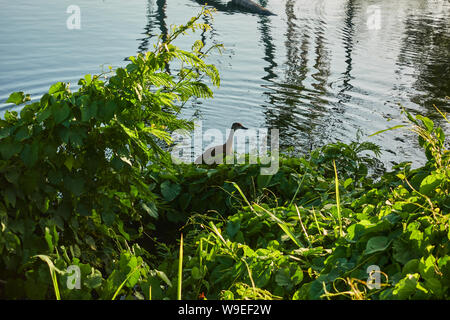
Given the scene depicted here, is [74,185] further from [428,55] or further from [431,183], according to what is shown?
[428,55]

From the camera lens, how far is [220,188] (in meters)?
4.60

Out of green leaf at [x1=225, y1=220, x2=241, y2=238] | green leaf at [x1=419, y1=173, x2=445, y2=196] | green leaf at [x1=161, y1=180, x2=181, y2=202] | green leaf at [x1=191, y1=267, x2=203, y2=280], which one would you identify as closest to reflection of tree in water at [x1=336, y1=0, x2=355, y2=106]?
green leaf at [x1=161, y1=180, x2=181, y2=202]

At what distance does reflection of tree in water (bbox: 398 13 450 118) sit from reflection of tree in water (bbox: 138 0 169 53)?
17.4 feet

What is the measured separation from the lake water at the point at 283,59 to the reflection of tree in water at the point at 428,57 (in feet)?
0.08

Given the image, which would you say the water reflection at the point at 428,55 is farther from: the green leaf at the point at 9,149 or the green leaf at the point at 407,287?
the green leaf at the point at 9,149

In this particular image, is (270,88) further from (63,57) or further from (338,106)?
(63,57)

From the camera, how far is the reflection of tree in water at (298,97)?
7875 millimetres

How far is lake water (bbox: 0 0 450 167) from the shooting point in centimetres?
848

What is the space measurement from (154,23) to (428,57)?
21.7 feet

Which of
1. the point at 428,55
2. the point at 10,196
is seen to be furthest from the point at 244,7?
the point at 10,196

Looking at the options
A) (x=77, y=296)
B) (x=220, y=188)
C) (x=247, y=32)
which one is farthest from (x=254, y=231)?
(x=247, y=32)

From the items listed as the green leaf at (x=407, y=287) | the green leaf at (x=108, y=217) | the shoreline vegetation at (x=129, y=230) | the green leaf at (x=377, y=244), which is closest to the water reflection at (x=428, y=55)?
the shoreline vegetation at (x=129, y=230)

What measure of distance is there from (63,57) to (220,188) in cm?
693

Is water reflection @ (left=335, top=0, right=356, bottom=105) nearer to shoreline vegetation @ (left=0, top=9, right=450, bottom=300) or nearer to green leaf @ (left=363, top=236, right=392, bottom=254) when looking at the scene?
shoreline vegetation @ (left=0, top=9, right=450, bottom=300)
